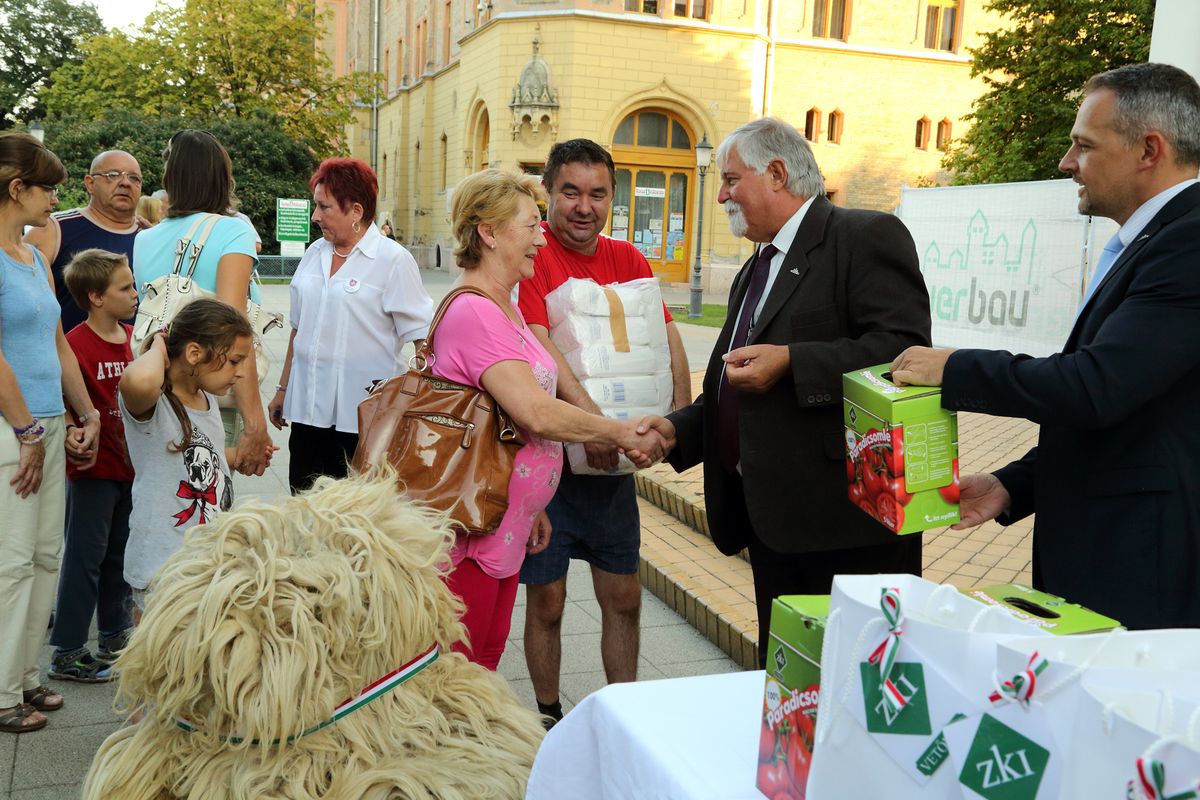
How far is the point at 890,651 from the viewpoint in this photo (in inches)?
43.7

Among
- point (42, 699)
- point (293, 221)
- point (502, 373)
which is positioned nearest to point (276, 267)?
point (293, 221)

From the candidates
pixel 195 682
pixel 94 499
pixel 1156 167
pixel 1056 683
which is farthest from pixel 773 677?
pixel 94 499

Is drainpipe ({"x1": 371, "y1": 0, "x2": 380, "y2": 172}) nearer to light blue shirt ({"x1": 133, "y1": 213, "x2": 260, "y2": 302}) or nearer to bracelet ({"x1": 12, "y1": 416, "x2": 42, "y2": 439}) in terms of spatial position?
light blue shirt ({"x1": 133, "y1": 213, "x2": 260, "y2": 302})

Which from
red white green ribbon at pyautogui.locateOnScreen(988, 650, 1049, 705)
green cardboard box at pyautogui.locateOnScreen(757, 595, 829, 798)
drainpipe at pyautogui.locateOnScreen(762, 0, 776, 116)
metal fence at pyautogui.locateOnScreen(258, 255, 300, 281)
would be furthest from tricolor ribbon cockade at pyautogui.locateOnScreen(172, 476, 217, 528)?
drainpipe at pyautogui.locateOnScreen(762, 0, 776, 116)

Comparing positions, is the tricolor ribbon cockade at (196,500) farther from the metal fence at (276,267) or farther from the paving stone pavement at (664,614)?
the metal fence at (276,267)

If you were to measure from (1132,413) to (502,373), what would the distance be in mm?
1530

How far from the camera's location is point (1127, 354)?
1.81m

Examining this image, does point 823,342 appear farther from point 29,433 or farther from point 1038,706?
point 29,433

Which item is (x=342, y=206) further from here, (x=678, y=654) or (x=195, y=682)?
(x=195, y=682)

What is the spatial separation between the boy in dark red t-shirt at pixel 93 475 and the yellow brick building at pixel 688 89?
23.0 meters

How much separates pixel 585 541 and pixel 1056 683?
257 centimetres

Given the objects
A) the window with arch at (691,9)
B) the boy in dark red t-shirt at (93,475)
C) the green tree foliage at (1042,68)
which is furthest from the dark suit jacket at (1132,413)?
the window with arch at (691,9)

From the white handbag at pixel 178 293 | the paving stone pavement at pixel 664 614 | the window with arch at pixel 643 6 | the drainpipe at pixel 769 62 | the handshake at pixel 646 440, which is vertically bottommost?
the paving stone pavement at pixel 664 614

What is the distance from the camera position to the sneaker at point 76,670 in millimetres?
3877
